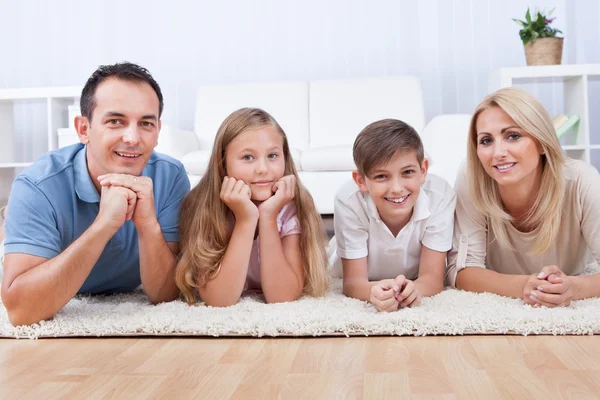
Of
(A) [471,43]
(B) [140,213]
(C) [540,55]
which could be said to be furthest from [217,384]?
(A) [471,43]

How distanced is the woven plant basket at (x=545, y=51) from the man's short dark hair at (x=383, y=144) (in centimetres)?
242

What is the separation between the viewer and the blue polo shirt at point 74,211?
157 cm

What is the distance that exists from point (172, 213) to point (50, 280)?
17.0 inches

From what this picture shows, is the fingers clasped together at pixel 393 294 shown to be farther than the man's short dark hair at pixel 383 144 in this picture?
No

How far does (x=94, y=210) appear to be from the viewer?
172 cm

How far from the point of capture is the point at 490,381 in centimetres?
111

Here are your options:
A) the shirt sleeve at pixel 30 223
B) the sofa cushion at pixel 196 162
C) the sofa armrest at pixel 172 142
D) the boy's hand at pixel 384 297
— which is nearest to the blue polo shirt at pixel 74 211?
the shirt sleeve at pixel 30 223

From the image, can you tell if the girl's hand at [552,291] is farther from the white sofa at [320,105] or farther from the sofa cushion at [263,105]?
the sofa cushion at [263,105]

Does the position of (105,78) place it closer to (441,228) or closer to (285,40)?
(441,228)

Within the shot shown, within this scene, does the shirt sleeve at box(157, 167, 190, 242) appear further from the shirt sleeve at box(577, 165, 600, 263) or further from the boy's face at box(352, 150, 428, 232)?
the shirt sleeve at box(577, 165, 600, 263)

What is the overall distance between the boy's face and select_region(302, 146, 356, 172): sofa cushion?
4.58 feet

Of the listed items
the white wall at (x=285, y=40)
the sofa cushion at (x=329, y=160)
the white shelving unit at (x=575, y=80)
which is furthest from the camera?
the white wall at (x=285, y=40)

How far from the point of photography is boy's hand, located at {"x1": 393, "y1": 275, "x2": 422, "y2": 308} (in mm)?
1592

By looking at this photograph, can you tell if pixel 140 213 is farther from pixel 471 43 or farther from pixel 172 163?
pixel 471 43
